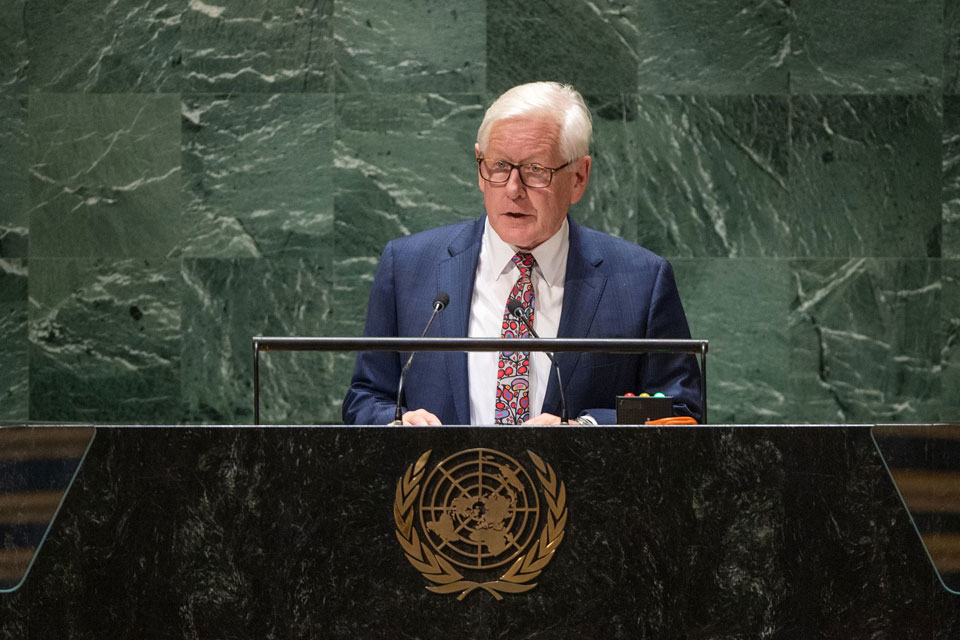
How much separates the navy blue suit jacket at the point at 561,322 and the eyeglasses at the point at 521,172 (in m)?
0.23

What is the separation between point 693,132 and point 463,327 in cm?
219

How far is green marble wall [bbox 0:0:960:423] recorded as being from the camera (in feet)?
15.0

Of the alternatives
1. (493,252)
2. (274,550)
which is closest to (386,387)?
(493,252)

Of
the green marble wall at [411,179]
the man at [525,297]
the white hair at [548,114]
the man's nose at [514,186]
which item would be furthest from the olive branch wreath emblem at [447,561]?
the green marble wall at [411,179]

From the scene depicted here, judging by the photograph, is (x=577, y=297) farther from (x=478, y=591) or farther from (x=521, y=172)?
(x=478, y=591)

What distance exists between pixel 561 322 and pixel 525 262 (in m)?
0.21

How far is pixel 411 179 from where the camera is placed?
460 cm

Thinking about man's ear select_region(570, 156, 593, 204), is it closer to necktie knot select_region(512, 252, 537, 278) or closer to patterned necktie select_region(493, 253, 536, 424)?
necktie knot select_region(512, 252, 537, 278)

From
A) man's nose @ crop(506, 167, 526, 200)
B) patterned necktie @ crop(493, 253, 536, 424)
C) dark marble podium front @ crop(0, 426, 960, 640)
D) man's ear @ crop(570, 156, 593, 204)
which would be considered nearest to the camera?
dark marble podium front @ crop(0, 426, 960, 640)

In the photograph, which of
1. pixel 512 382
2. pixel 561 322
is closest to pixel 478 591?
pixel 512 382

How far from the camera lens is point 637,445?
75.0 inches

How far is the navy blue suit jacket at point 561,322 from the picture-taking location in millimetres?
2768

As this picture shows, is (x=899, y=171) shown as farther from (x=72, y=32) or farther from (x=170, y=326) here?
(x=72, y=32)

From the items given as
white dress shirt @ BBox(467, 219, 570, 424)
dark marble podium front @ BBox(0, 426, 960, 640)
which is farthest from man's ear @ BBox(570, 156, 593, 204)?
dark marble podium front @ BBox(0, 426, 960, 640)
